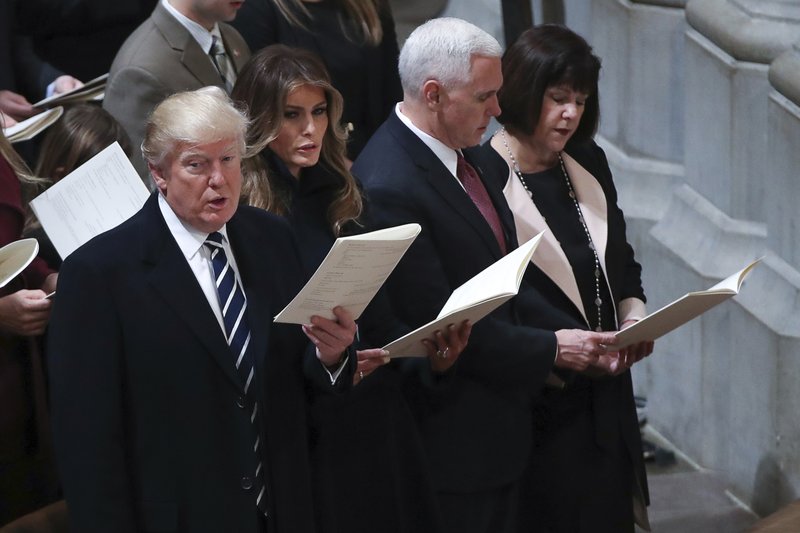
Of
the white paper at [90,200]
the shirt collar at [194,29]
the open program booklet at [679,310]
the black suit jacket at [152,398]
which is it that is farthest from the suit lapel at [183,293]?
the shirt collar at [194,29]

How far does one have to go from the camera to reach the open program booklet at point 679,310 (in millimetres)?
4043

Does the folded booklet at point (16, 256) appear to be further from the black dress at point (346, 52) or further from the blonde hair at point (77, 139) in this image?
the black dress at point (346, 52)

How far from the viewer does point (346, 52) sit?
520 centimetres

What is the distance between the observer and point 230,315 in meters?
3.39

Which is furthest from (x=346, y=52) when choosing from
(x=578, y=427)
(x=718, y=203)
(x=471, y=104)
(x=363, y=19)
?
(x=718, y=203)

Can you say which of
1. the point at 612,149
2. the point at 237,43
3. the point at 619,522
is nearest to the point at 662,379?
the point at 612,149

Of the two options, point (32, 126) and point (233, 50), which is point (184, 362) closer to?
point (32, 126)

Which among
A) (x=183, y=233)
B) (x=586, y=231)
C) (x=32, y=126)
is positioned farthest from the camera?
(x=586, y=231)

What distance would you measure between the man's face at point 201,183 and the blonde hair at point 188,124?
0.02 m

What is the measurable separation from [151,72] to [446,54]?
900 mm

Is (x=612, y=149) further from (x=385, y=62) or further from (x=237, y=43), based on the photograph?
(x=237, y=43)

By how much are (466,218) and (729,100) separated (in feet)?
6.33

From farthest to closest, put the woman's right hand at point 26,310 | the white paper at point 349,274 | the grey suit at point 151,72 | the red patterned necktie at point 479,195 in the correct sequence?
the grey suit at point 151,72, the red patterned necktie at point 479,195, the woman's right hand at point 26,310, the white paper at point 349,274

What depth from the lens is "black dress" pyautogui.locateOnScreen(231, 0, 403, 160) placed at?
5125 mm
